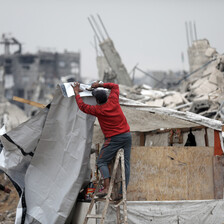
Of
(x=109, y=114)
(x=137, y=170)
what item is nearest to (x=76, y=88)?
(x=109, y=114)

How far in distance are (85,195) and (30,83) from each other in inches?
2497

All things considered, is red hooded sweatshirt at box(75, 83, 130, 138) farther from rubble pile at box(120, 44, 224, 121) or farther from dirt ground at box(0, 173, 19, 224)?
rubble pile at box(120, 44, 224, 121)

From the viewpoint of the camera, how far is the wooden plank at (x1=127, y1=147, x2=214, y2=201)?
5816 mm

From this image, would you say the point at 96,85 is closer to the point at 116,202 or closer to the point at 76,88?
the point at 76,88

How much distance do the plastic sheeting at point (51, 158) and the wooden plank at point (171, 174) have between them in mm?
800

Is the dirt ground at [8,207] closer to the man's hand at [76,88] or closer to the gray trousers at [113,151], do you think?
Answer: the gray trousers at [113,151]

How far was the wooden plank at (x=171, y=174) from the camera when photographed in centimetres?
582

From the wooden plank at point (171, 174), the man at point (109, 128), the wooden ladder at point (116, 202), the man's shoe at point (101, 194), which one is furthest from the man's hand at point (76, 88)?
the man's shoe at point (101, 194)

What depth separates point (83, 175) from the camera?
19.3 ft

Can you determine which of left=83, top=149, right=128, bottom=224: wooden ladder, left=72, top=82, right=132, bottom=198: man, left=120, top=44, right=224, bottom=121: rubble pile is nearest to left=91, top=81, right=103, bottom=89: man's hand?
left=72, top=82, right=132, bottom=198: man

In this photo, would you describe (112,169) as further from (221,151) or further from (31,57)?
(31,57)

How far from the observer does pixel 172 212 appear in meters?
5.88

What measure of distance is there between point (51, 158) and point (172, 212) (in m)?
2.02

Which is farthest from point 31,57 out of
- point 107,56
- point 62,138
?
point 62,138
